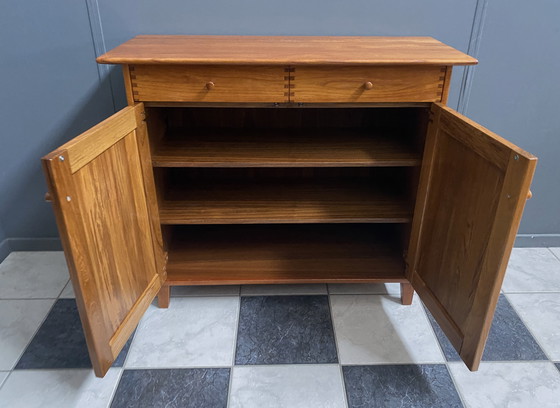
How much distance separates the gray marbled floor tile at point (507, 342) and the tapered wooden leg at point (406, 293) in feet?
0.32

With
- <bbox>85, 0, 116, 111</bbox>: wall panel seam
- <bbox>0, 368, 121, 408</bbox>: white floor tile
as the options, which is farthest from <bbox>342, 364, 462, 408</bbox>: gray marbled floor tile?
<bbox>85, 0, 116, 111</bbox>: wall panel seam

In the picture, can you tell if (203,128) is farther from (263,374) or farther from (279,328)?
(263,374)

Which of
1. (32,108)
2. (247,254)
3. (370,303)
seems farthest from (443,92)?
(32,108)

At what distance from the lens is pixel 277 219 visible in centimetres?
155

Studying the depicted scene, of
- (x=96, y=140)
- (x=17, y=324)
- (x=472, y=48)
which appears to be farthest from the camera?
(x=472, y=48)

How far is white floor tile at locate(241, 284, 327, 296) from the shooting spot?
174cm

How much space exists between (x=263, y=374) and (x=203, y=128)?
39.1 inches

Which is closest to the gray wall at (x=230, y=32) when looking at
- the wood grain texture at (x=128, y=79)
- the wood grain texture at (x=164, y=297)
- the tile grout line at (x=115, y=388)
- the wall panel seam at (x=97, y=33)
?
the wall panel seam at (x=97, y=33)

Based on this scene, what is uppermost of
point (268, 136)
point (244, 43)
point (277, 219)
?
point (244, 43)

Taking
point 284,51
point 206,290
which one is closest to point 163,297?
point 206,290

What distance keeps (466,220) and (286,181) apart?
83 cm

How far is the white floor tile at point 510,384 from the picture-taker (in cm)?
127

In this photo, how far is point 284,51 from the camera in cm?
135

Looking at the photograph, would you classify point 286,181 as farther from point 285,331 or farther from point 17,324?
point 17,324
